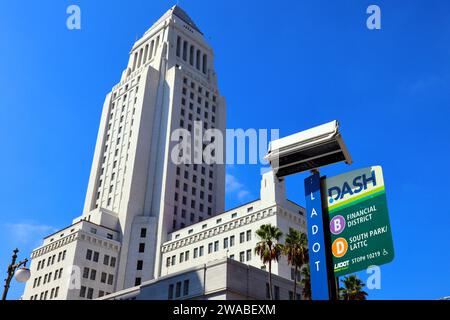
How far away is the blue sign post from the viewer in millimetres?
20000

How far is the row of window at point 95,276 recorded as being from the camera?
264ft

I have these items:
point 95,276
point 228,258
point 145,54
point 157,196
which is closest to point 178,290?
point 228,258

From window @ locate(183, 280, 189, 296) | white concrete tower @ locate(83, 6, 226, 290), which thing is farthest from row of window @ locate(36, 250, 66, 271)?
window @ locate(183, 280, 189, 296)

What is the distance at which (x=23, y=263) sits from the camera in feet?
78.4

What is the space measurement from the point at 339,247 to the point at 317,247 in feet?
4.04

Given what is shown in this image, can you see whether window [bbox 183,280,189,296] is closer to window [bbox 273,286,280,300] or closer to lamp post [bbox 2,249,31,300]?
window [bbox 273,286,280,300]

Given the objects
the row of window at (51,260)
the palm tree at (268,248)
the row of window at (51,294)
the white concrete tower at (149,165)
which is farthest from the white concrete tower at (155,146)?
the palm tree at (268,248)

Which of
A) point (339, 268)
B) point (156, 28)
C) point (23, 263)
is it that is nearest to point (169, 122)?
point (156, 28)

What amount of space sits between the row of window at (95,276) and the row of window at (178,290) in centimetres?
3661

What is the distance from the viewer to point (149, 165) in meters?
98.2

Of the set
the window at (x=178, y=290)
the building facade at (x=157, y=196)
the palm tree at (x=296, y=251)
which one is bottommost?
the window at (x=178, y=290)

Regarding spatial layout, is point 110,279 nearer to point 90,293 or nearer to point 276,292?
point 90,293

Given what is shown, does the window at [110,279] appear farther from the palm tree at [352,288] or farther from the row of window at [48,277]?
the palm tree at [352,288]
